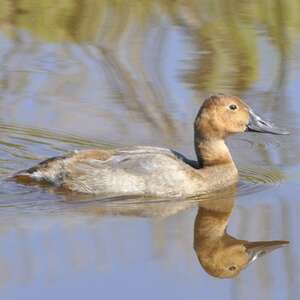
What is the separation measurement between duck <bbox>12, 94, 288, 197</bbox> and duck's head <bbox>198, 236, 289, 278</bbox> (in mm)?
1387

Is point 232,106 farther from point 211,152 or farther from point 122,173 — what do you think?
point 122,173

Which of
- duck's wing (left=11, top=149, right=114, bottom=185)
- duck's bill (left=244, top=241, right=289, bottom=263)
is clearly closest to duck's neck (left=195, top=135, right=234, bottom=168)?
duck's wing (left=11, top=149, right=114, bottom=185)

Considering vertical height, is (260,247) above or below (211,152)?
below

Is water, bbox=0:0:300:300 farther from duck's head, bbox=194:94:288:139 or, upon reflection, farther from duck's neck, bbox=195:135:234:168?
duck's head, bbox=194:94:288:139

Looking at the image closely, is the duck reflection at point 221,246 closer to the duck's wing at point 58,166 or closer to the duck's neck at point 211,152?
the duck's neck at point 211,152

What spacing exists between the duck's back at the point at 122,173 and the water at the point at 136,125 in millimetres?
184

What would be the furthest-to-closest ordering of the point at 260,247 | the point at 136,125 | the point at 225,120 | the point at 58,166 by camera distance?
the point at 136,125
the point at 225,120
the point at 58,166
the point at 260,247

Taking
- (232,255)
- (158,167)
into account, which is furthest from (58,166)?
(232,255)

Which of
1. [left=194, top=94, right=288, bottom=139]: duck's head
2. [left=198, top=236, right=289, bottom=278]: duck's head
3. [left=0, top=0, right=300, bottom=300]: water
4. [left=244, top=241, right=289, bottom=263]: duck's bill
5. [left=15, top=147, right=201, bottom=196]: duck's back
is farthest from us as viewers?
[left=194, top=94, right=288, bottom=139]: duck's head

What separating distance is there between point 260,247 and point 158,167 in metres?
1.81

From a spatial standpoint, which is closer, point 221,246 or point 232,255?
point 232,255

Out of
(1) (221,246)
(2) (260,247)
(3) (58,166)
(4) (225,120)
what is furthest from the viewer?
(4) (225,120)

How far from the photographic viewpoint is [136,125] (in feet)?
37.7

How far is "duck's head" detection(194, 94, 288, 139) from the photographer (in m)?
10.4
